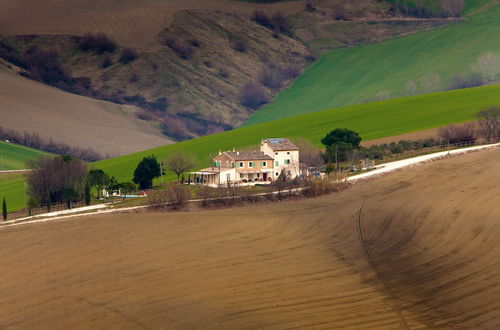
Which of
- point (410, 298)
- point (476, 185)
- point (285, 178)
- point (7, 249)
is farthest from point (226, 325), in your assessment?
point (285, 178)

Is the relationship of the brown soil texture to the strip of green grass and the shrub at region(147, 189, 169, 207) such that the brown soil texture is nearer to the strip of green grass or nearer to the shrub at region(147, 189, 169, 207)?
the shrub at region(147, 189, 169, 207)

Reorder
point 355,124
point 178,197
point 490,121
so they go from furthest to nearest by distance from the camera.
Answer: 1. point 355,124
2. point 490,121
3. point 178,197

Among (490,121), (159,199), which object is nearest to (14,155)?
(490,121)

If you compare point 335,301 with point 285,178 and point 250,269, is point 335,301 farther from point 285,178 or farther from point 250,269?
point 285,178

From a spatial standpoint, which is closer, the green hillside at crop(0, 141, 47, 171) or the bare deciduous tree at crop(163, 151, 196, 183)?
the bare deciduous tree at crop(163, 151, 196, 183)

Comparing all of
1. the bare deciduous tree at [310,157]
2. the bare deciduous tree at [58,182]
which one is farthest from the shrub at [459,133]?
the bare deciduous tree at [58,182]

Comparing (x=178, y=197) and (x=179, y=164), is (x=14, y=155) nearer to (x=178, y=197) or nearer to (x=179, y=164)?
(x=179, y=164)

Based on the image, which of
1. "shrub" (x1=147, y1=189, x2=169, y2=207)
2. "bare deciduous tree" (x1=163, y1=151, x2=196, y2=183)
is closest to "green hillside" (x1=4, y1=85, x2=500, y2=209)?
"bare deciduous tree" (x1=163, y1=151, x2=196, y2=183)
